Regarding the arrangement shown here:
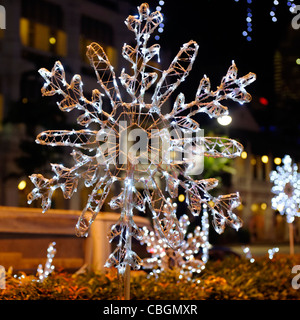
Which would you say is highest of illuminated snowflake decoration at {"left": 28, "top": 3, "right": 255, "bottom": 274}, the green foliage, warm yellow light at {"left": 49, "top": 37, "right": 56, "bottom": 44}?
warm yellow light at {"left": 49, "top": 37, "right": 56, "bottom": 44}

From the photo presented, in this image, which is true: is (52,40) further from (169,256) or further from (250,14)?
(169,256)

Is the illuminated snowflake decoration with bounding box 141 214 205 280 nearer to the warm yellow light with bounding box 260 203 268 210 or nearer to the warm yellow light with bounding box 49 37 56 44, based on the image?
the warm yellow light with bounding box 49 37 56 44

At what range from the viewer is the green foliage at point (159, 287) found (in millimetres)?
6383

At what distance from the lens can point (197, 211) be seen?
5.54m

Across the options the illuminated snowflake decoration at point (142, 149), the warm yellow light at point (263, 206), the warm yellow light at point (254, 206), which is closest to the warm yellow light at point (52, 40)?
the illuminated snowflake decoration at point (142, 149)

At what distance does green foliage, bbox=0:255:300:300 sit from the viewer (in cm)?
638

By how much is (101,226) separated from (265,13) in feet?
15.2

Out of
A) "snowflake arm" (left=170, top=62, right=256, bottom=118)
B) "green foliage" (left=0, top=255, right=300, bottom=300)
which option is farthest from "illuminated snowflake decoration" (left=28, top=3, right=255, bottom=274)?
"green foliage" (left=0, top=255, right=300, bottom=300)

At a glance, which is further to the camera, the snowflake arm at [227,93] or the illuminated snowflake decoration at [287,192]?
the illuminated snowflake decoration at [287,192]

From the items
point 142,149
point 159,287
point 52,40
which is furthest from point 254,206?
point 142,149

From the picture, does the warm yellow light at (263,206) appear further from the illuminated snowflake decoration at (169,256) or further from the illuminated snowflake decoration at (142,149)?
the illuminated snowflake decoration at (142,149)

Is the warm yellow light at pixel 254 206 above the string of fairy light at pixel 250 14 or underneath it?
underneath

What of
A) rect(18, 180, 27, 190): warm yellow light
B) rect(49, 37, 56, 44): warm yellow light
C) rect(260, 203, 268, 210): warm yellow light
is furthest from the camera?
rect(260, 203, 268, 210): warm yellow light
